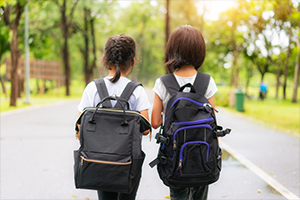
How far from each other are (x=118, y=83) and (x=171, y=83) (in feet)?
1.27

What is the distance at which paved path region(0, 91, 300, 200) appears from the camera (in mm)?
4281

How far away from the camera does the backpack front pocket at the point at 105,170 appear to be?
2.16 metres

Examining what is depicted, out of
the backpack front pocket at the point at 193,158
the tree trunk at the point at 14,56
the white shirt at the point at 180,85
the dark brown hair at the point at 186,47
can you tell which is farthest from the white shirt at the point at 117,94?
the tree trunk at the point at 14,56

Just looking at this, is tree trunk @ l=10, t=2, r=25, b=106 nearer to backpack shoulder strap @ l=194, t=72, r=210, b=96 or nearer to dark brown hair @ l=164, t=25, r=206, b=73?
dark brown hair @ l=164, t=25, r=206, b=73

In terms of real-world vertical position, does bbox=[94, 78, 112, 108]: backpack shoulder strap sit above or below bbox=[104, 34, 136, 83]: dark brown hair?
below

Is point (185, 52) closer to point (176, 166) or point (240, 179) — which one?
point (176, 166)

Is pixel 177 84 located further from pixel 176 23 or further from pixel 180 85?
pixel 176 23

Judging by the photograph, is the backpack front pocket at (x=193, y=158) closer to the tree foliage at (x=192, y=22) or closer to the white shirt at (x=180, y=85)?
the white shirt at (x=180, y=85)

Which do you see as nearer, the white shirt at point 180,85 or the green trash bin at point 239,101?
the white shirt at point 180,85

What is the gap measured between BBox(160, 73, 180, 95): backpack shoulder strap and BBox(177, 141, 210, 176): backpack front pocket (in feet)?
1.30

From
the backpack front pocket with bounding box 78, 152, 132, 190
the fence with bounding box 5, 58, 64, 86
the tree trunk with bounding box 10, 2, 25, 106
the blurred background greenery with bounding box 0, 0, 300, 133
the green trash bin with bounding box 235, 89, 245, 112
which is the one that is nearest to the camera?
the backpack front pocket with bounding box 78, 152, 132, 190

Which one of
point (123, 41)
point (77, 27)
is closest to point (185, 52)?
point (123, 41)

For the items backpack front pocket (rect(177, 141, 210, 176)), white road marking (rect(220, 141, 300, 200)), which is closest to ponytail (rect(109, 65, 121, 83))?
backpack front pocket (rect(177, 141, 210, 176))

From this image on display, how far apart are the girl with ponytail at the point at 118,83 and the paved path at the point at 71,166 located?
6.28 ft
